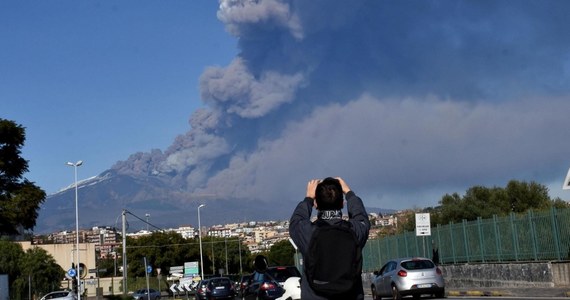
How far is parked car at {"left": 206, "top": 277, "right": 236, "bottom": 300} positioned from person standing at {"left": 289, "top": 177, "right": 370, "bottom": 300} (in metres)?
35.8

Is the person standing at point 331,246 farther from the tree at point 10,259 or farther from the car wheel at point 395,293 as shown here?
the tree at point 10,259

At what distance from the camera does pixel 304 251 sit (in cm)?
519

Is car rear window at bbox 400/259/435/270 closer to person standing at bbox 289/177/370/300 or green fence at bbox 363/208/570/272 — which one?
green fence at bbox 363/208/570/272

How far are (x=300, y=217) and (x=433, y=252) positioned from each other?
35.4 meters

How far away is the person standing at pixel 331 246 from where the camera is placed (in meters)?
4.93

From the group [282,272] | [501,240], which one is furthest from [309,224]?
[501,240]

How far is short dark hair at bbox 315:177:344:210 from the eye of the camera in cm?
539

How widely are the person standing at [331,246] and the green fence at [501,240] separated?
23.1 meters

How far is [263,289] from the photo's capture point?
19.1 m

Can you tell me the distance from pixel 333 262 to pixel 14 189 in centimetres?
4429

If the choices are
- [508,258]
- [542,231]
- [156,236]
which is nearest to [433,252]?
[508,258]

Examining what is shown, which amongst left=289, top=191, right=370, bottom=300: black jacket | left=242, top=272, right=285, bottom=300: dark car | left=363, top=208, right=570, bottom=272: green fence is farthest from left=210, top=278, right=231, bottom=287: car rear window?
left=289, top=191, right=370, bottom=300: black jacket

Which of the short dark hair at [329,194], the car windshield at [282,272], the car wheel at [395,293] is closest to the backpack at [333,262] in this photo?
the short dark hair at [329,194]

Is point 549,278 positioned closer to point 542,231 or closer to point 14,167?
point 542,231
